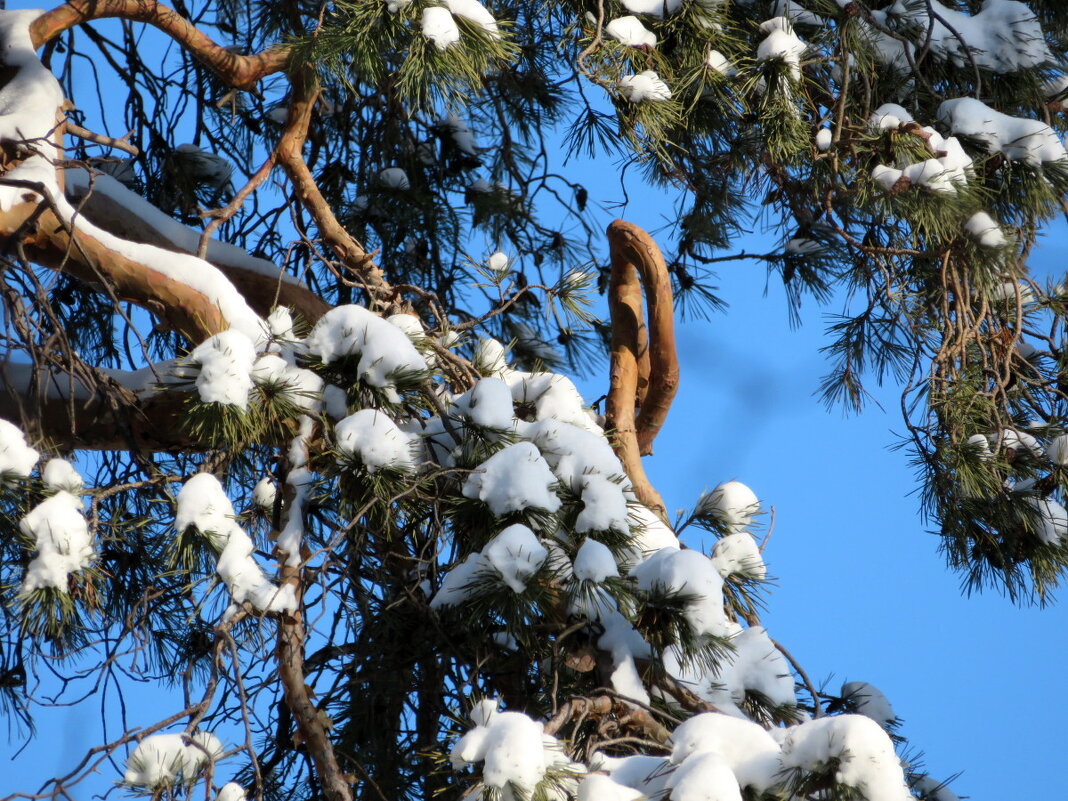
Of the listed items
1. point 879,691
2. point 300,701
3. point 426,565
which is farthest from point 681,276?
point 300,701

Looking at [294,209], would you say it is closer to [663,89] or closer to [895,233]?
[663,89]

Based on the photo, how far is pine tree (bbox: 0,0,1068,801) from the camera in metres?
1.45

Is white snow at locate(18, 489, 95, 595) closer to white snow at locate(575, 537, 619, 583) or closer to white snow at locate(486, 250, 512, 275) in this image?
white snow at locate(575, 537, 619, 583)

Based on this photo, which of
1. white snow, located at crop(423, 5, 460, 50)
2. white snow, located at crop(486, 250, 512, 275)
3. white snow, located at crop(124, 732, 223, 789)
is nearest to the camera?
white snow, located at crop(124, 732, 223, 789)

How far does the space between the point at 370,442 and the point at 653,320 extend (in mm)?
749

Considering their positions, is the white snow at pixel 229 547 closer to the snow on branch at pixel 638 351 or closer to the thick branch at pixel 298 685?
the thick branch at pixel 298 685

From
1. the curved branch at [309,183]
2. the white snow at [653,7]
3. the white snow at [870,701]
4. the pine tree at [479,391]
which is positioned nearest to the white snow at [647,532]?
the pine tree at [479,391]

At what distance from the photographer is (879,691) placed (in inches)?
82.5

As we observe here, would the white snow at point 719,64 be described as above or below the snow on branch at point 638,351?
above

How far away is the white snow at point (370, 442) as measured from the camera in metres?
1.49

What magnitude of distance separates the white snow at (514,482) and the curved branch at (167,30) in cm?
105

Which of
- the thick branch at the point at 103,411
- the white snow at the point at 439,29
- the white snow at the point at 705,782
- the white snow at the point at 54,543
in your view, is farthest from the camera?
the thick branch at the point at 103,411

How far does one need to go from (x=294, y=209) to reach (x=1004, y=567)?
5.50 feet

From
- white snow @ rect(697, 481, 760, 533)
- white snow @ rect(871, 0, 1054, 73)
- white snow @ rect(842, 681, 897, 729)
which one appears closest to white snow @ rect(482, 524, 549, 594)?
white snow @ rect(697, 481, 760, 533)
